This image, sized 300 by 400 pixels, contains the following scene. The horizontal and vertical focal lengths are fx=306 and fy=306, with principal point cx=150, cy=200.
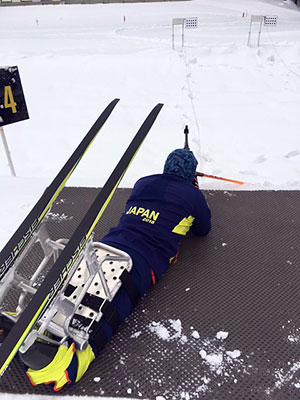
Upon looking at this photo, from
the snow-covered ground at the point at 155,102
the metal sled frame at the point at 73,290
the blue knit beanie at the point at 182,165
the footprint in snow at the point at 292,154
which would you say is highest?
the blue knit beanie at the point at 182,165

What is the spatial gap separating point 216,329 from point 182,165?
1.17 metres

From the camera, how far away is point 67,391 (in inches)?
64.4

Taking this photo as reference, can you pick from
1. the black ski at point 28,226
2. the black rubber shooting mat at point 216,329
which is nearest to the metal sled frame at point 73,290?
the black ski at point 28,226

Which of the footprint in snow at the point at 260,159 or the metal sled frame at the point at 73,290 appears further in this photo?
the footprint in snow at the point at 260,159

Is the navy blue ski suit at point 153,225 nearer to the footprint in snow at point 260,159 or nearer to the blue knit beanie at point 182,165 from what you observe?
the blue knit beanie at point 182,165

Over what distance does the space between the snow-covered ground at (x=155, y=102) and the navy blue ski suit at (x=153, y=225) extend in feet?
4.13

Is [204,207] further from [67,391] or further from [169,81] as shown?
[169,81]

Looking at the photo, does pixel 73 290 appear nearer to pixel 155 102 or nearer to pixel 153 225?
pixel 153 225

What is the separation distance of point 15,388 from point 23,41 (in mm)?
13951

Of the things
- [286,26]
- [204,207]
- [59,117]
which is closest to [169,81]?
[59,117]

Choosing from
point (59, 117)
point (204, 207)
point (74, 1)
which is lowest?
point (59, 117)

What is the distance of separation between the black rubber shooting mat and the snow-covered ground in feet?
3.51

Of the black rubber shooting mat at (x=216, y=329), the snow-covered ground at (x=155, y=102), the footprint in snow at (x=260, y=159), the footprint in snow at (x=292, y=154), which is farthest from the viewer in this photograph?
the footprint in snow at (x=292, y=154)

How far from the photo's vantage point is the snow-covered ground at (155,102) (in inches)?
174
